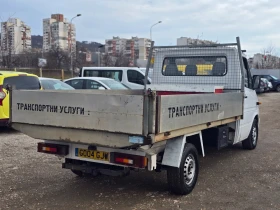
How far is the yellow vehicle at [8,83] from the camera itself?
8.93 meters

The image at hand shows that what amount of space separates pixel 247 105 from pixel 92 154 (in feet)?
12.9

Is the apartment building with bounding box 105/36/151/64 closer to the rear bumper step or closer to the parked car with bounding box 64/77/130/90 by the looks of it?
the parked car with bounding box 64/77/130/90

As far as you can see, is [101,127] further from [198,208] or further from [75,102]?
[198,208]

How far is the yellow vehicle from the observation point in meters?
8.93

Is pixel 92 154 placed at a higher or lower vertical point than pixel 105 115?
lower

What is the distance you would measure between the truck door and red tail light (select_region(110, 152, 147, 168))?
3300 millimetres

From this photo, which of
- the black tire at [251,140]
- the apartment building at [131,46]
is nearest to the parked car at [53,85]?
the black tire at [251,140]

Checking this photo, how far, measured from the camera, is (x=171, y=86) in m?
6.86

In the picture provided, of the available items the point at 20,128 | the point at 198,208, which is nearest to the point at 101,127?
the point at 20,128

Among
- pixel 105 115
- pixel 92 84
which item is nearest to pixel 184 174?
pixel 105 115

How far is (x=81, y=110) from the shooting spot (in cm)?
426

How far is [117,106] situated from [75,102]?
60 centimetres

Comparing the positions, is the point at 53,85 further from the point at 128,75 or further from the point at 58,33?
the point at 58,33

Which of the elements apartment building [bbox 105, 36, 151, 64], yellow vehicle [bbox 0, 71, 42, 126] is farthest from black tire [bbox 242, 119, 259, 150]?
apartment building [bbox 105, 36, 151, 64]
